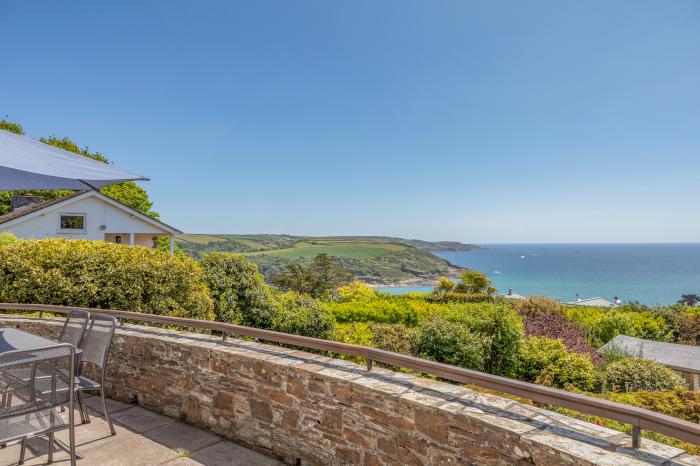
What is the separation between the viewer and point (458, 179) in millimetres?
31406

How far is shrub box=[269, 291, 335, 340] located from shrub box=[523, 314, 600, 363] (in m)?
5.82

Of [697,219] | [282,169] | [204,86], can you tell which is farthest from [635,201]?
[204,86]

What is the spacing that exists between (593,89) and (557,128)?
626 cm

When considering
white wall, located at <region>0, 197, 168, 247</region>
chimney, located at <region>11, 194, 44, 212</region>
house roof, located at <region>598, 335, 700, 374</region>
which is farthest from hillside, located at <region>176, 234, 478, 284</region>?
house roof, located at <region>598, 335, 700, 374</region>

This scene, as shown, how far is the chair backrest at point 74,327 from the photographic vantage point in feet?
11.3

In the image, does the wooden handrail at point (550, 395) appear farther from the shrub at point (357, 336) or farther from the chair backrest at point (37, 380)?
the shrub at point (357, 336)

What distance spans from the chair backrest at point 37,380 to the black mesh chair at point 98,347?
9.7 inches

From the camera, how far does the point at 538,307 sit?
51.0 ft

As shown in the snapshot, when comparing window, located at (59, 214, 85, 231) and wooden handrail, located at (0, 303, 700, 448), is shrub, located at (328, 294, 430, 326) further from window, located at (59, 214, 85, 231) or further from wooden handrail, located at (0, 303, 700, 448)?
window, located at (59, 214, 85, 231)

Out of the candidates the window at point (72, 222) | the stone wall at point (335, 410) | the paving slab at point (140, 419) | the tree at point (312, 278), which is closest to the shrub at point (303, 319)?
the stone wall at point (335, 410)

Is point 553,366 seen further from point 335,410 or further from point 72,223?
point 72,223

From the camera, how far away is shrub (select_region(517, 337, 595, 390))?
323 inches

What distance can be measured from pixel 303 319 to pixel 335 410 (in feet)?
20.9

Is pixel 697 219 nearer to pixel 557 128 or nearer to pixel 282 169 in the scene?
pixel 557 128
